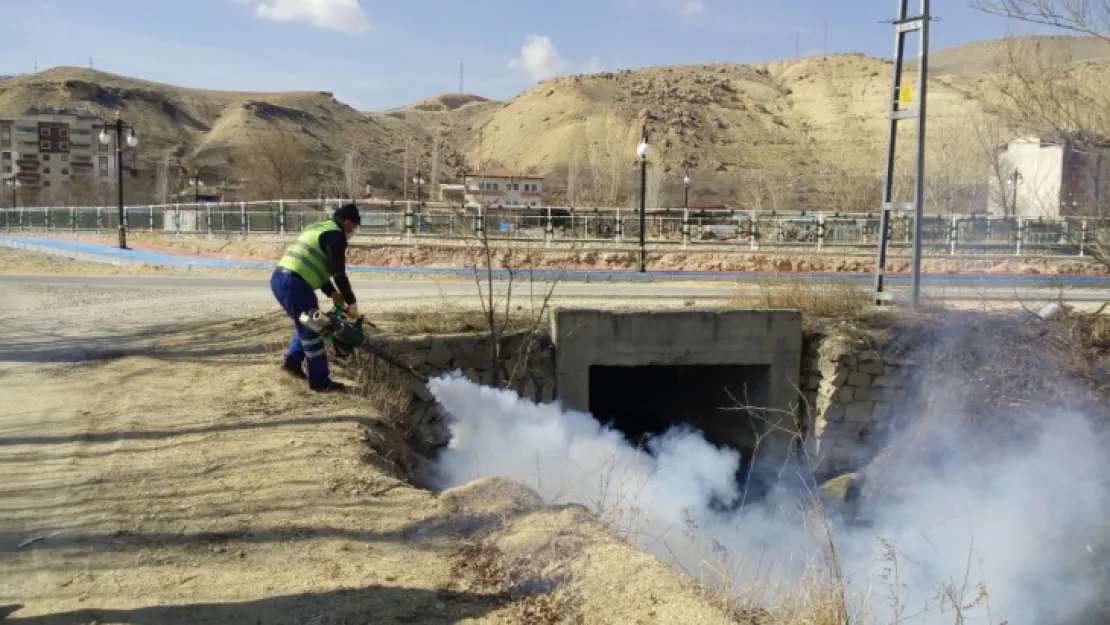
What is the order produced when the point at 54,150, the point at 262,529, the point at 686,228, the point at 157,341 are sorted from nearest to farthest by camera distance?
the point at 262,529 → the point at 157,341 → the point at 686,228 → the point at 54,150

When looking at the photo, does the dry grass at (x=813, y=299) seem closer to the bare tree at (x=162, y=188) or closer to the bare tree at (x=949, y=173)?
the bare tree at (x=949, y=173)

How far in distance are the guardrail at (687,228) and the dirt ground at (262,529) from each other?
16.8m

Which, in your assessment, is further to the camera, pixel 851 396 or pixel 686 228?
pixel 686 228

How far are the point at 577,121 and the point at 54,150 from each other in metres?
71.6

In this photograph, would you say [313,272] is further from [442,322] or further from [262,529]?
[442,322]

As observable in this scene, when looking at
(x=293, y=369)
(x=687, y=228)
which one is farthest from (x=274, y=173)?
(x=293, y=369)

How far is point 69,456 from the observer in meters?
5.67

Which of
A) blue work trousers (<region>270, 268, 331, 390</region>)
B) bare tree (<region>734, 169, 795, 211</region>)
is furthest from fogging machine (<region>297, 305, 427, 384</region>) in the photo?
bare tree (<region>734, 169, 795, 211</region>)

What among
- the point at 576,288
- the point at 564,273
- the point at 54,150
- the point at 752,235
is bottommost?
the point at 576,288

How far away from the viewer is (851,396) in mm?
13711

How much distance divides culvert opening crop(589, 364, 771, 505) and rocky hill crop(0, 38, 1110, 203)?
6297 centimetres

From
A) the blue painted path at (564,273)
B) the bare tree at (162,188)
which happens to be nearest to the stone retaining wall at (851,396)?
the blue painted path at (564,273)

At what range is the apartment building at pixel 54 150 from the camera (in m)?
107

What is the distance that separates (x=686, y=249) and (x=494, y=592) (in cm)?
2215
